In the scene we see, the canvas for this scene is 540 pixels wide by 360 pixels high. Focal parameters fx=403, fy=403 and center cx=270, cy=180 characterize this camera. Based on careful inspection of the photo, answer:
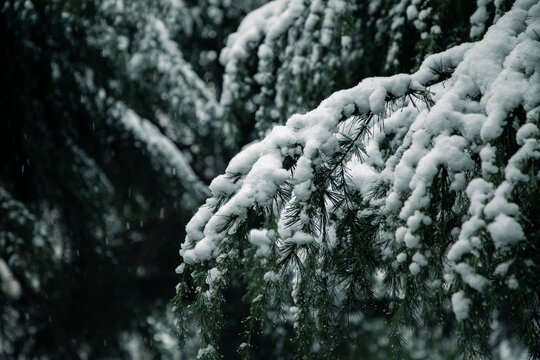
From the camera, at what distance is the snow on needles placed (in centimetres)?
80

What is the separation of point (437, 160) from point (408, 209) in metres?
0.13

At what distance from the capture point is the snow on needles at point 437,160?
2.61 feet

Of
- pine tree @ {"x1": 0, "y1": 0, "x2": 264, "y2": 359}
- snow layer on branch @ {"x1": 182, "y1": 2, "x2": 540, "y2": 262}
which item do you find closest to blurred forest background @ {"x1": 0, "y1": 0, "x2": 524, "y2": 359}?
pine tree @ {"x1": 0, "y1": 0, "x2": 264, "y2": 359}

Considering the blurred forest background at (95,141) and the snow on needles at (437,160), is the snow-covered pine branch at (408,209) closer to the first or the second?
the snow on needles at (437,160)

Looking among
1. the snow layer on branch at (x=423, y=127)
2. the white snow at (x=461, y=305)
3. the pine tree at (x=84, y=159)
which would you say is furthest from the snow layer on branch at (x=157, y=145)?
the white snow at (x=461, y=305)

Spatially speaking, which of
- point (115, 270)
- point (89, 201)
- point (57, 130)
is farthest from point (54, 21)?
point (115, 270)

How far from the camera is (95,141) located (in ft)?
11.2

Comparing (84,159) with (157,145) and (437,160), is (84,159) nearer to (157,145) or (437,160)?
(157,145)

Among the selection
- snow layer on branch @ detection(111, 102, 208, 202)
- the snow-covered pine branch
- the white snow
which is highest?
snow layer on branch @ detection(111, 102, 208, 202)

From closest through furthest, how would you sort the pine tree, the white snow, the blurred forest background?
the white snow
the blurred forest background
the pine tree

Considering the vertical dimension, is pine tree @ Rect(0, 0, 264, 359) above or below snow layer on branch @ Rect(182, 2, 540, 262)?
above

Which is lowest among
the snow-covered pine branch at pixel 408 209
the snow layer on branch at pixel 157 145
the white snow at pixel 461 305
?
the white snow at pixel 461 305

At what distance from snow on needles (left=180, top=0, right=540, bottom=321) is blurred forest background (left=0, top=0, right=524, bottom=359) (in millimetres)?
1106

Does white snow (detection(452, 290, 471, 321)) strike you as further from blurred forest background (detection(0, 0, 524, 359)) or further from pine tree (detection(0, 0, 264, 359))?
pine tree (detection(0, 0, 264, 359))
